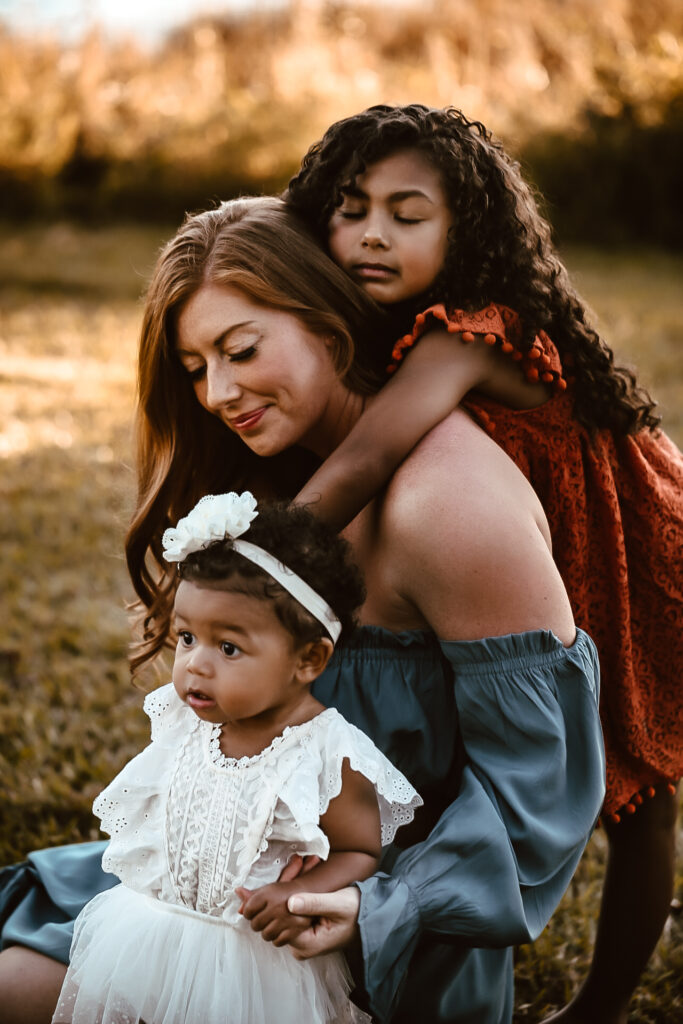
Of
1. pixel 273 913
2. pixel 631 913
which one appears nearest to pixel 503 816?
pixel 273 913

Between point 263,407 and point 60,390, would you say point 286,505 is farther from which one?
point 60,390

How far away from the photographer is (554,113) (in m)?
11.6

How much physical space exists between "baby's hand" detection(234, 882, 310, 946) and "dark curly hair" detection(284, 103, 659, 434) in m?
1.17

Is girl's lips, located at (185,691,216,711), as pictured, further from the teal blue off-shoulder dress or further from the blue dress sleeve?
the blue dress sleeve

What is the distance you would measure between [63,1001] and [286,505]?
3.38ft

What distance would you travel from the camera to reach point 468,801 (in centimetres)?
188

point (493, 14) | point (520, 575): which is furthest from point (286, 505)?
point (493, 14)

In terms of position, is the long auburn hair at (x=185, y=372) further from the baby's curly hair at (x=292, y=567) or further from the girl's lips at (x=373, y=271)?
the baby's curly hair at (x=292, y=567)

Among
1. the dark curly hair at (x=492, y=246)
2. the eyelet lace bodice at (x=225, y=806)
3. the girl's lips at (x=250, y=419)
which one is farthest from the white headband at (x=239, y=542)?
the dark curly hair at (x=492, y=246)

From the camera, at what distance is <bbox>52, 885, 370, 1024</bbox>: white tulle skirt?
6.10ft

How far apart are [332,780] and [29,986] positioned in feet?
2.92

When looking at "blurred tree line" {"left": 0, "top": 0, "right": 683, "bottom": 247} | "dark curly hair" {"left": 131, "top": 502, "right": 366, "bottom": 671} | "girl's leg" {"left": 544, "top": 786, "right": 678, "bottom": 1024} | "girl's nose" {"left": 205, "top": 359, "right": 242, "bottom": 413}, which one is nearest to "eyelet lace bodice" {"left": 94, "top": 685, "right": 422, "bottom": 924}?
"dark curly hair" {"left": 131, "top": 502, "right": 366, "bottom": 671}

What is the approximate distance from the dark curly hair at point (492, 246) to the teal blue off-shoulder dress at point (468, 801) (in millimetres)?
→ 629

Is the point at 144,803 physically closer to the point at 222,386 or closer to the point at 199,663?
the point at 199,663
